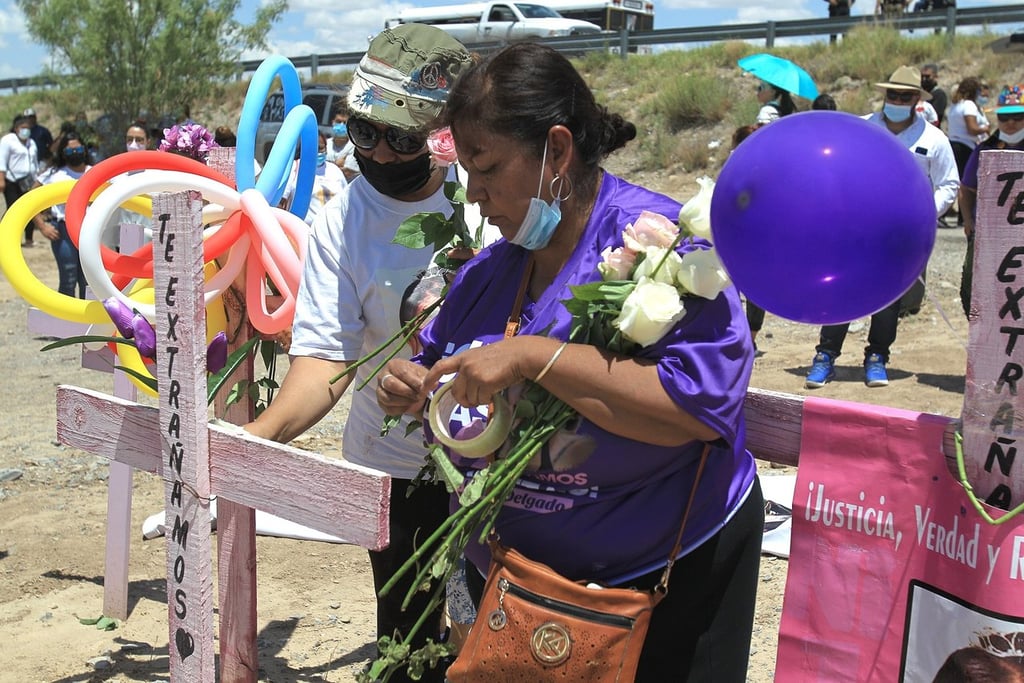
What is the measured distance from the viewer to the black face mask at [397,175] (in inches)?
104

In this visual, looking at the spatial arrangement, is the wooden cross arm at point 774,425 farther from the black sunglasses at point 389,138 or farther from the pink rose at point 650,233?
the black sunglasses at point 389,138

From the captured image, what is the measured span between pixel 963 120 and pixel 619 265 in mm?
Result: 11837

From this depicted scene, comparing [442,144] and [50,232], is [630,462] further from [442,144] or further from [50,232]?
[50,232]

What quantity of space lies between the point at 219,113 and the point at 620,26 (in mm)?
10731

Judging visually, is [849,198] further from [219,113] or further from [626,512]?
[219,113]

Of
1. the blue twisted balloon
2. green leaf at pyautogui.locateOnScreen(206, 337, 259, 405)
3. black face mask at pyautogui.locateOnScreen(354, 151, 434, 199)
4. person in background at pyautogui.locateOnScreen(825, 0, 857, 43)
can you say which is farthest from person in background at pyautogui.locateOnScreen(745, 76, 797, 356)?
person in background at pyautogui.locateOnScreen(825, 0, 857, 43)

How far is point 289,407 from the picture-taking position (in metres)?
2.49

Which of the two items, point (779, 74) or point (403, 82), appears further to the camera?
point (779, 74)

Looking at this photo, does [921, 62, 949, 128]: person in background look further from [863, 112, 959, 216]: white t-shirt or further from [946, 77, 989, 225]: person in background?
[863, 112, 959, 216]: white t-shirt

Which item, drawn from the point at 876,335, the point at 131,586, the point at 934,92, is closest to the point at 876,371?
the point at 876,335

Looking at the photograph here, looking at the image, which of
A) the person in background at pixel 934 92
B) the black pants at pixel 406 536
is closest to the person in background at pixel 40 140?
the person in background at pixel 934 92

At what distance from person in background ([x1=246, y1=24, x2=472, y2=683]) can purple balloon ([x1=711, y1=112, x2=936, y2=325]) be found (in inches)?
43.5

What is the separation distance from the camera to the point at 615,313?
Answer: 1.84 m

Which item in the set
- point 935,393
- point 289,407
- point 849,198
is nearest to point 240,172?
point 289,407
